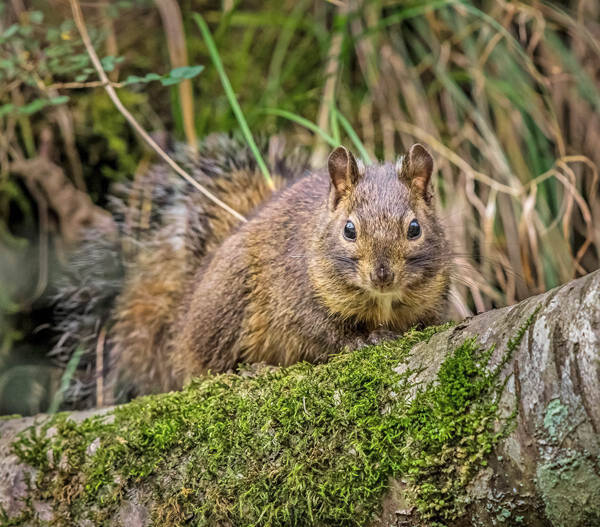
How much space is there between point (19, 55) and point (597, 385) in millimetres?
2914

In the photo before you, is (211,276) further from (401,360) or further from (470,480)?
(470,480)

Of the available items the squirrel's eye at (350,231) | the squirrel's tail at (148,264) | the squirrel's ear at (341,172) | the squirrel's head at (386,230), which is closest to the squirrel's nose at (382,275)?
the squirrel's head at (386,230)

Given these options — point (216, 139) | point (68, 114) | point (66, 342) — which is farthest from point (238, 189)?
point (68, 114)

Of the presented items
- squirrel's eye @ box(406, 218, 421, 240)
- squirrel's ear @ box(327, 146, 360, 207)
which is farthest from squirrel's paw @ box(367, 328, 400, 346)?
squirrel's ear @ box(327, 146, 360, 207)

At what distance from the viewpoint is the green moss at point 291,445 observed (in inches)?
57.0

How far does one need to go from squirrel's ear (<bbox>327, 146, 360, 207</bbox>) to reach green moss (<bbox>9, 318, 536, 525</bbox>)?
21.5 inches

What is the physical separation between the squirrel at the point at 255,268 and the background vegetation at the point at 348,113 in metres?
0.45

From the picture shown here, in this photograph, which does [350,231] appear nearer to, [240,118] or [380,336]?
[380,336]

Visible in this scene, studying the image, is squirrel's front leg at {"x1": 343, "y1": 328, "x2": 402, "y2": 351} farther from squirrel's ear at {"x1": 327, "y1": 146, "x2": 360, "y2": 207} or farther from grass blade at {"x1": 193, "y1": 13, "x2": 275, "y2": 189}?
grass blade at {"x1": 193, "y1": 13, "x2": 275, "y2": 189}

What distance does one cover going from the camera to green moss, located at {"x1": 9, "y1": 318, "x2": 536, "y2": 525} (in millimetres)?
1447

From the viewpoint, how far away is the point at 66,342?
3.15 meters

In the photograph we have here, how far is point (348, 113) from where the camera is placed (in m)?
4.09

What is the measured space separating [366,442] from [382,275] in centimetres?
51

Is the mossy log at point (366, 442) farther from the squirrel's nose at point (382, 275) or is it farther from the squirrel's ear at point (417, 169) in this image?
the squirrel's ear at point (417, 169)
